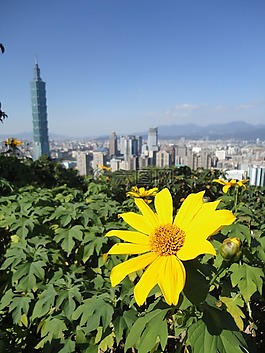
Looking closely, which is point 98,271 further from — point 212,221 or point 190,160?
point 190,160

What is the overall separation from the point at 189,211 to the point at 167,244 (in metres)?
0.12

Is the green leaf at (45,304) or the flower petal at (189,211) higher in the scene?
the flower petal at (189,211)

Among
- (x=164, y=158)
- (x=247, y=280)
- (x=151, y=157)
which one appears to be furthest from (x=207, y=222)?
(x=151, y=157)

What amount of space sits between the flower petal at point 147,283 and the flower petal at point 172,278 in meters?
0.01

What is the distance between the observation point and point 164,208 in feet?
2.56

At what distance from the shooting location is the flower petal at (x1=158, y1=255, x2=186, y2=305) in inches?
20.8

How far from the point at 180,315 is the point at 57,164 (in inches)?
178

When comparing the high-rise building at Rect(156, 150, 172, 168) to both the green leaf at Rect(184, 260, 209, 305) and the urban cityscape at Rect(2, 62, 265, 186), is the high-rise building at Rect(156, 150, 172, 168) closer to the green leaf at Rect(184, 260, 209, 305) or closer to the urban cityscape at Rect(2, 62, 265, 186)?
the urban cityscape at Rect(2, 62, 265, 186)

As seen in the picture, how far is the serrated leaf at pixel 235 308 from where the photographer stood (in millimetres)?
1084

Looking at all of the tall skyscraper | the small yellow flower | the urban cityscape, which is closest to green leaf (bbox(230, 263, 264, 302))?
the urban cityscape

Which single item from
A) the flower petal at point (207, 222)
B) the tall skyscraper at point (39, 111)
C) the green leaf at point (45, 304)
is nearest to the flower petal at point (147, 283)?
the flower petal at point (207, 222)

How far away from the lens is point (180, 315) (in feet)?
2.66

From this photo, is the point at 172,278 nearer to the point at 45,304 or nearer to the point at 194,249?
the point at 194,249

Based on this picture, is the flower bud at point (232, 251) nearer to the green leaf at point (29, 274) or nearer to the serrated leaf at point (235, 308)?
the serrated leaf at point (235, 308)
